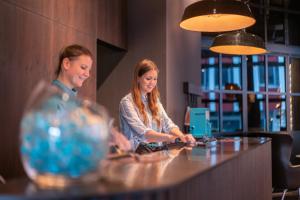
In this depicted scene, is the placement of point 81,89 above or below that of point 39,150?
above

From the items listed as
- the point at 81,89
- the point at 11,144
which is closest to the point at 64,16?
the point at 81,89

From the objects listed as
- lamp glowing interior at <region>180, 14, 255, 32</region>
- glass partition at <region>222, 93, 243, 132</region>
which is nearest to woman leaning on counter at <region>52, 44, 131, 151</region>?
lamp glowing interior at <region>180, 14, 255, 32</region>

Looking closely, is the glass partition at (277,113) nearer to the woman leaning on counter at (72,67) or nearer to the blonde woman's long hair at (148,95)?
the blonde woman's long hair at (148,95)

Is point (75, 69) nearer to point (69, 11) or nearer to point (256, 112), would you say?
point (69, 11)

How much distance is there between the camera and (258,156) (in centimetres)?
348

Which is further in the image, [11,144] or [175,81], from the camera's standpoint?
[175,81]

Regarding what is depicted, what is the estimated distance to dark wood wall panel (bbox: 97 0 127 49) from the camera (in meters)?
4.84

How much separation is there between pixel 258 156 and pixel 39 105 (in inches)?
97.0

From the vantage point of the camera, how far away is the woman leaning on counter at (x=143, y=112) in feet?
10.2

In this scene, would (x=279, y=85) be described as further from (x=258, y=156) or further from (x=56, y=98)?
(x=56, y=98)

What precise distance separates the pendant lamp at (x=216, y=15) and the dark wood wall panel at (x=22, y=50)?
41.8 inches

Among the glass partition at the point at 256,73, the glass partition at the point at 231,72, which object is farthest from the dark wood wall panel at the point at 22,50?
the glass partition at the point at 256,73

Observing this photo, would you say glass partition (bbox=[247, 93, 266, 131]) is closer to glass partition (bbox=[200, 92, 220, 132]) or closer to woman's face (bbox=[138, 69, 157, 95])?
glass partition (bbox=[200, 92, 220, 132])

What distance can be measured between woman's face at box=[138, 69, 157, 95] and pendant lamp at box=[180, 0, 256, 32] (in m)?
0.60
